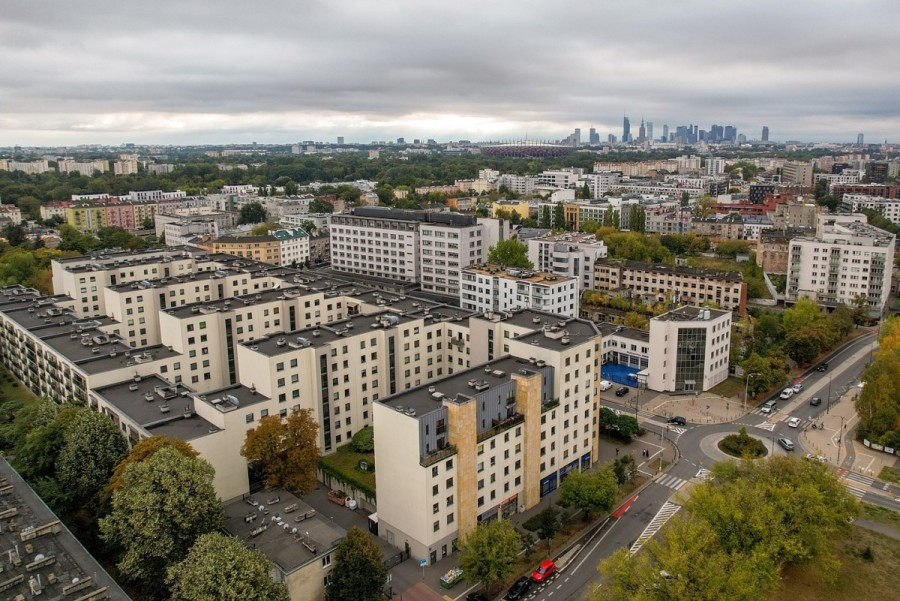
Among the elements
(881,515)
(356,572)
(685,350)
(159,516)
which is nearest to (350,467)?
(356,572)

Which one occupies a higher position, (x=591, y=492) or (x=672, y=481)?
(x=591, y=492)

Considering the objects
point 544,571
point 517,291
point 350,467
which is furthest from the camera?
point 517,291

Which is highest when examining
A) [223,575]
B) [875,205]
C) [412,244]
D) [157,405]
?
[875,205]

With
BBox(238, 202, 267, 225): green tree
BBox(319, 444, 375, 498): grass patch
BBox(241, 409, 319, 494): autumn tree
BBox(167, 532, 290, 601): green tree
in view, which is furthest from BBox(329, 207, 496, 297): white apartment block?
BBox(167, 532, 290, 601): green tree

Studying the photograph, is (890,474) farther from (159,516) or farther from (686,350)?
(159,516)

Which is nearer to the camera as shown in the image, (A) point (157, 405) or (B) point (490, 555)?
(B) point (490, 555)

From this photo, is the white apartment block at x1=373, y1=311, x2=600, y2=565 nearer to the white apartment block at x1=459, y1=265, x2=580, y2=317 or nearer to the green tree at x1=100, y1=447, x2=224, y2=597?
the green tree at x1=100, y1=447, x2=224, y2=597
